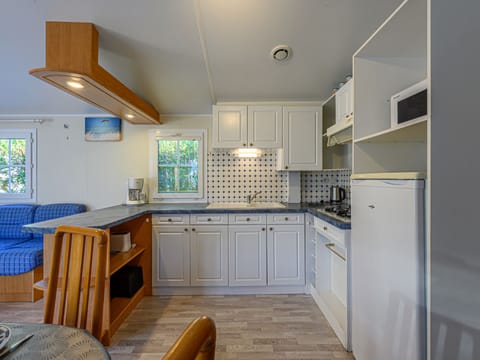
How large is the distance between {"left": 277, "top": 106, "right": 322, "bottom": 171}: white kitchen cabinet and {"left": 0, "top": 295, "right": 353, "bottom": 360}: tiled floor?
1521 mm

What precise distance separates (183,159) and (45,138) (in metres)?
1.92

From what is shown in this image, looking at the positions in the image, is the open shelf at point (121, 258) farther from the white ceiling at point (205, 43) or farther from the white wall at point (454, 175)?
the white wall at point (454, 175)

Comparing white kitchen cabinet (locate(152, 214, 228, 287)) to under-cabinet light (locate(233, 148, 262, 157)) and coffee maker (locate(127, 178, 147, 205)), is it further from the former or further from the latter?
under-cabinet light (locate(233, 148, 262, 157))

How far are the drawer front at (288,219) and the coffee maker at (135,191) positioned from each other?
67.7 inches

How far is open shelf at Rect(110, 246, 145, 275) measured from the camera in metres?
1.97

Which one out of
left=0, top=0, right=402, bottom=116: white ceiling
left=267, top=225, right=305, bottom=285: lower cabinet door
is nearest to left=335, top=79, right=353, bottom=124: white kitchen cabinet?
left=0, top=0, right=402, bottom=116: white ceiling

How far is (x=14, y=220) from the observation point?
3047mm

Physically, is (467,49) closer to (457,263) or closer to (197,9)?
(457,263)

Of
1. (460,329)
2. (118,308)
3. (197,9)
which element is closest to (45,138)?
(118,308)

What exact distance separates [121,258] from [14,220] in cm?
202

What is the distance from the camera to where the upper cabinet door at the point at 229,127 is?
9.42 feet

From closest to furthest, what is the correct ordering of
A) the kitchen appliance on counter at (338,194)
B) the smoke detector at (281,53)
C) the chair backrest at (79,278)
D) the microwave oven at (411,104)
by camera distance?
the chair backrest at (79,278) → the microwave oven at (411,104) → the smoke detector at (281,53) → the kitchen appliance on counter at (338,194)

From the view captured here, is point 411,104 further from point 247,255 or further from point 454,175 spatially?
point 247,255

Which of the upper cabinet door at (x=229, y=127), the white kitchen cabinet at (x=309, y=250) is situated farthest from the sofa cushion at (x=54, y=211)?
the white kitchen cabinet at (x=309, y=250)
